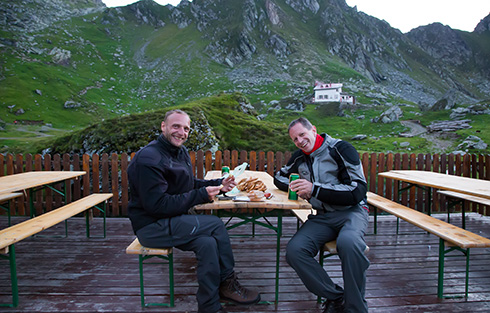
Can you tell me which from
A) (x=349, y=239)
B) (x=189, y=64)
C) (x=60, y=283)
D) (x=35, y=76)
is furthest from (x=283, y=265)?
(x=189, y=64)

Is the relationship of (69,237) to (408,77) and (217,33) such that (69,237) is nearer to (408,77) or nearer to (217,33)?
(217,33)

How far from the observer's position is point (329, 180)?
133 inches

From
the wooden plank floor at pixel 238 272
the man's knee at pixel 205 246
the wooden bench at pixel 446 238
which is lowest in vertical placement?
the wooden plank floor at pixel 238 272

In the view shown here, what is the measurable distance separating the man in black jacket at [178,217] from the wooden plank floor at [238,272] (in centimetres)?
43

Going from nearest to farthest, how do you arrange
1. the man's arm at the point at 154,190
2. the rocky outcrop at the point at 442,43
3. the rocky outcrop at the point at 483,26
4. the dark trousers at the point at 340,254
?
1. the dark trousers at the point at 340,254
2. the man's arm at the point at 154,190
3. the rocky outcrop at the point at 442,43
4. the rocky outcrop at the point at 483,26

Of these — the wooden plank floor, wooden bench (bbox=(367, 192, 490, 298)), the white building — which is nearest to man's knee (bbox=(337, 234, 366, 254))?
the wooden plank floor

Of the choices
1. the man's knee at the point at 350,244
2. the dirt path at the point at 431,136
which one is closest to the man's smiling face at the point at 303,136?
the man's knee at the point at 350,244

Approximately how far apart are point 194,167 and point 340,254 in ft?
15.4

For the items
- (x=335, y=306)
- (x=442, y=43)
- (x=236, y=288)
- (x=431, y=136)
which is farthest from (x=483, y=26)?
(x=236, y=288)

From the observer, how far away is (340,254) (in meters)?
2.89

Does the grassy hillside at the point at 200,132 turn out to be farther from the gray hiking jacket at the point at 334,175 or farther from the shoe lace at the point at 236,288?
the shoe lace at the point at 236,288

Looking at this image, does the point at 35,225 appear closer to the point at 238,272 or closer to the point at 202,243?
the point at 202,243

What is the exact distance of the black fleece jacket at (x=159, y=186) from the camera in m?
2.87

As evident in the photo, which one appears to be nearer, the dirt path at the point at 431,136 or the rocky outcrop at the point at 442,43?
the dirt path at the point at 431,136
